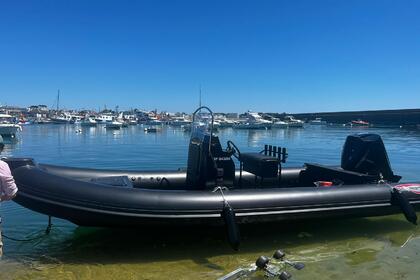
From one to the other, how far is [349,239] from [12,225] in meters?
5.84

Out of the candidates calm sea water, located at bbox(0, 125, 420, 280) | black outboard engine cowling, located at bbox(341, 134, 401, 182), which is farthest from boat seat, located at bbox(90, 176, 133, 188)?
black outboard engine cowling, located at bbox(341, 134, 401, 182)

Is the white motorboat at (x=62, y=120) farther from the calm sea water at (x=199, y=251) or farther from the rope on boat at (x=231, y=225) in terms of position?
the rope on boat at (x=231, y=225)

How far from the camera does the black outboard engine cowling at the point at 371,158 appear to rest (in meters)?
7.74

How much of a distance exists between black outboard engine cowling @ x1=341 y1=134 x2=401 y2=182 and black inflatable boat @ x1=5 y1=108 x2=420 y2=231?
0.02 meters

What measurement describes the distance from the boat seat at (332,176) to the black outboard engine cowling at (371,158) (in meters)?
0.18

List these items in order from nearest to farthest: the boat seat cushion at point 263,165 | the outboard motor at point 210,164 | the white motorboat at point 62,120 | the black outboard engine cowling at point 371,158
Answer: the outboard motor at point 210,164, the boat seat cushion at point 263,165, the black outboard engine cowling at point 371,158, the white motorboat at point 62,120

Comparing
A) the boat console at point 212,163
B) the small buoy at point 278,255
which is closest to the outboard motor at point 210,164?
the boat console at point 212,163

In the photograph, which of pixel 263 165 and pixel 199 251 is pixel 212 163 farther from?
pixel 199 251

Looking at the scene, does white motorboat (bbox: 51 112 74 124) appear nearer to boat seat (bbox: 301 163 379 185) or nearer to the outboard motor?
boat seat (bbox: 301 163 379 185)

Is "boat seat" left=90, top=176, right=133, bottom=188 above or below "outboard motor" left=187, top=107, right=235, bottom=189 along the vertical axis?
below

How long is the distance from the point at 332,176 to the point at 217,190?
2.95 metres

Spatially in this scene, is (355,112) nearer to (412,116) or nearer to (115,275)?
(412,116)

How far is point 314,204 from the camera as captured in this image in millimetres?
6301

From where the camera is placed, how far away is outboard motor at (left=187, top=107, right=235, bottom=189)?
6.62 metres
